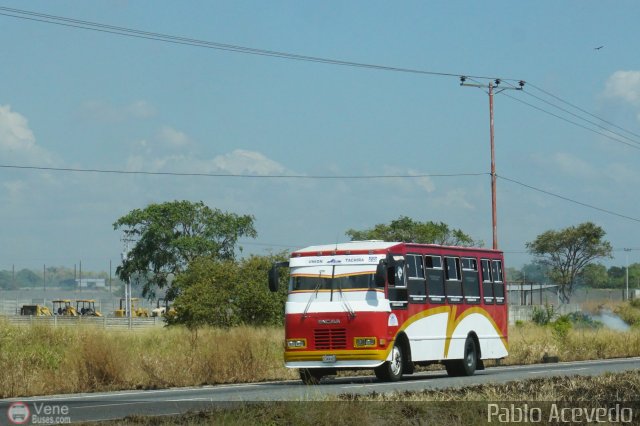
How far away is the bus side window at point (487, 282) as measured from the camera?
30656mm

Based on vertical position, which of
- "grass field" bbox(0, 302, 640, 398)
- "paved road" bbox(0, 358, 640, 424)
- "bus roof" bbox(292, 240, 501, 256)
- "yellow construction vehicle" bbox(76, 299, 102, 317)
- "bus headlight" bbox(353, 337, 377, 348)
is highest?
"bus roof" bbox(292, 240, 501, 256)

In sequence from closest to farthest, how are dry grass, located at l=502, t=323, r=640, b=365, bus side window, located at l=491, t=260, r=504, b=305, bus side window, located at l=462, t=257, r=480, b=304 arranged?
bus side window, located at l=462, t=257, r=480, b=304 < bus side window, located at l=491, t=260, r=504, b=305 < dry grass, located at l=502, t=323, r=640, b=365

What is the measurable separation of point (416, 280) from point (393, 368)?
228 cm

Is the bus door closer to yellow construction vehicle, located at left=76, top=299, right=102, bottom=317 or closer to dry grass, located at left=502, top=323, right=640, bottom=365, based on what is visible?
dry grass, located at left=502, top=323, right=640, bottom=365

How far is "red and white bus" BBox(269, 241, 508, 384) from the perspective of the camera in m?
25.6

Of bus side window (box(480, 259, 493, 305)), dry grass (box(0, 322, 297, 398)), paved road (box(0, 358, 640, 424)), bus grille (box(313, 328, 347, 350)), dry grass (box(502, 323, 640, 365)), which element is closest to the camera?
paved road (box(0, 358, 640, 424))

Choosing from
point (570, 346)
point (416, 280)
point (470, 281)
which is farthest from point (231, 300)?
point (416, 280)

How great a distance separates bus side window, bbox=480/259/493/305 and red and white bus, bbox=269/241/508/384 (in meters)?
1.96

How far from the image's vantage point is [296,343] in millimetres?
26125

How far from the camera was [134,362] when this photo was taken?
26391 mm

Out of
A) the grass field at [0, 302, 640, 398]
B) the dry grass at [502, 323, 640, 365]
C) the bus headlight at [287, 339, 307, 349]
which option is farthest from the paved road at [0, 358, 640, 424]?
→ the dry grass at [502, 323, 640, 365]

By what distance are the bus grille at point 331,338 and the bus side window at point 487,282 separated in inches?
241

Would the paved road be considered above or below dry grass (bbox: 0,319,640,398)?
below

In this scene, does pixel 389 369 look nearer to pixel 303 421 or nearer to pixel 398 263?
pixel 398 263
